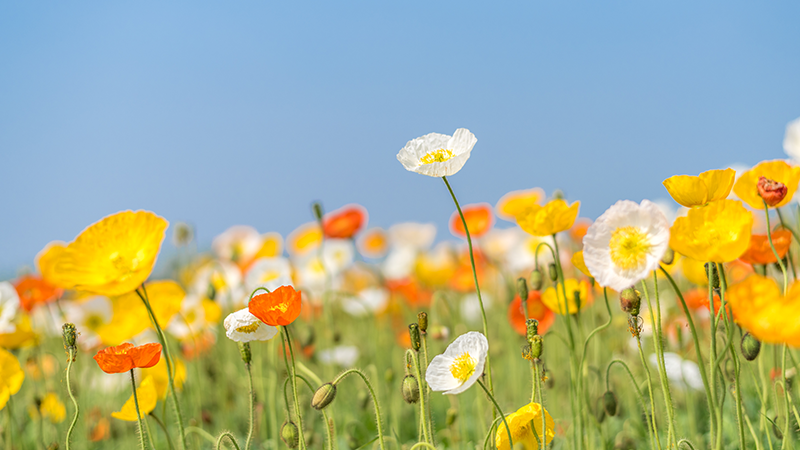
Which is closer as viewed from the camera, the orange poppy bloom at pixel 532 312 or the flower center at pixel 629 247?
the flower center at pixel 629 247

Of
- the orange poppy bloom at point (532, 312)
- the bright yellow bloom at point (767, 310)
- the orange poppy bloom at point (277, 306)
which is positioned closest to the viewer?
the bright yellow bloom at point (767, 310)

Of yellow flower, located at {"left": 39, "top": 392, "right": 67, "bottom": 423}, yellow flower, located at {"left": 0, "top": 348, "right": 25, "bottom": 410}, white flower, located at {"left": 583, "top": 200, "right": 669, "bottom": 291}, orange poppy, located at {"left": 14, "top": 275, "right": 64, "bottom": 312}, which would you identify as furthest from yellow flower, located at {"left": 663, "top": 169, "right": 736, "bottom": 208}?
orange poppy, located at {"left": 14, "top": 275, "right": 64, "bottom": 312}

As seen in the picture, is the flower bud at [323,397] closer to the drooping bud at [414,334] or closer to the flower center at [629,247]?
the drooping bud at [414,334]

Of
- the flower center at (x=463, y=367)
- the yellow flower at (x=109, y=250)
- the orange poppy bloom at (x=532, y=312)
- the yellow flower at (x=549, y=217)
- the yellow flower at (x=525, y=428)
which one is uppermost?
the yellow flower at (x=109, y=250)

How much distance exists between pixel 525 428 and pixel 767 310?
567 millimetres

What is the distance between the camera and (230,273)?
3.25m

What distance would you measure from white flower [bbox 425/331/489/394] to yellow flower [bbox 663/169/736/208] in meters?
0.51

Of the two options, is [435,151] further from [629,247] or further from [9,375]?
[9,375]

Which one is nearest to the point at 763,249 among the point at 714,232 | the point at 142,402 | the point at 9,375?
the point at 714,232

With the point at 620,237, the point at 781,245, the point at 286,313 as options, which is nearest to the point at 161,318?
the point at 286,313

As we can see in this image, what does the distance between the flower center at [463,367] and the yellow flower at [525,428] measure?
12cm

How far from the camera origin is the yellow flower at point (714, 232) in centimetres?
99

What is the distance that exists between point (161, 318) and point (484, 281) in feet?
12.1

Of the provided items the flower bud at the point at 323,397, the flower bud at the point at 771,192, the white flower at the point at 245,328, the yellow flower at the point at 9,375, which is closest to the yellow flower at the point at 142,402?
the yellow flower at the point at 9,375
